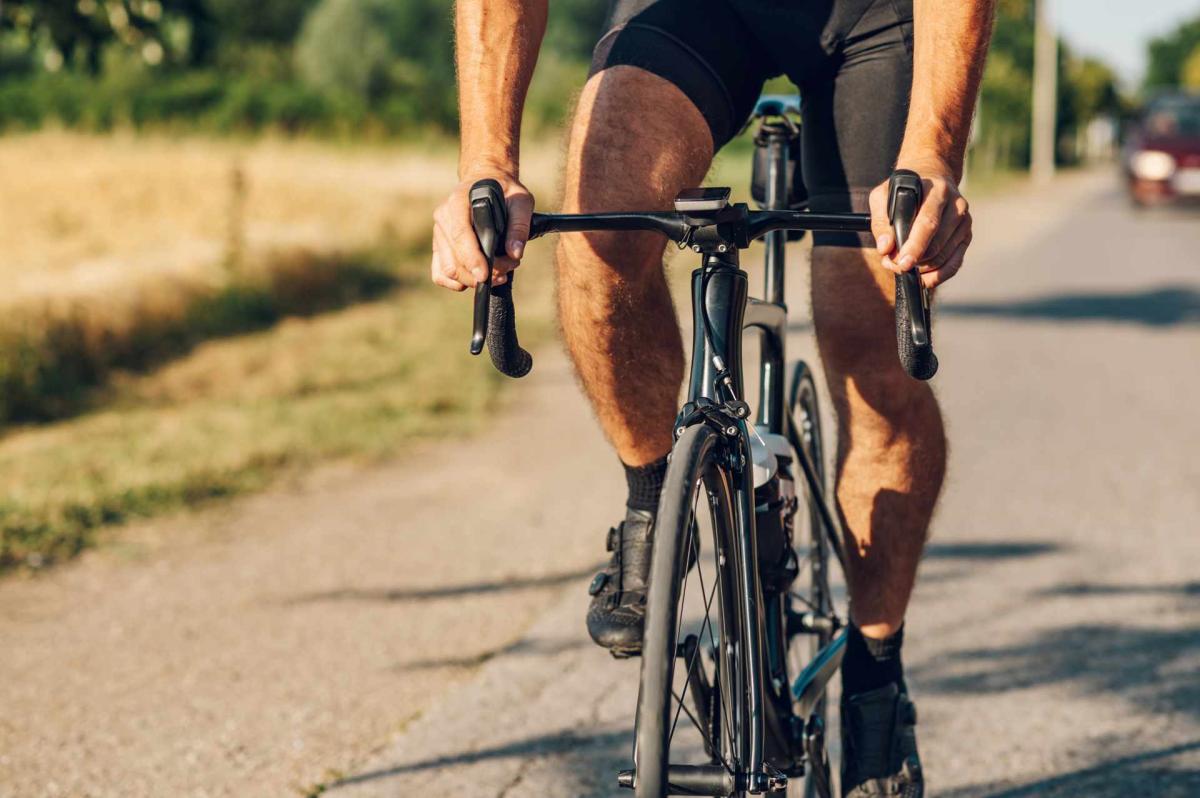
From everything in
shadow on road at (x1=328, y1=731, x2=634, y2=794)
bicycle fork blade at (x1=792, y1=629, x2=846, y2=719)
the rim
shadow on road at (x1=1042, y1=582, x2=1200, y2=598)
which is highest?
the rim

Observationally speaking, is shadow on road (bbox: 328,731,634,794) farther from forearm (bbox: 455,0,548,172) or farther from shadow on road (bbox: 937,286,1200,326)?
shadow on road (bbox: 937,286,1200,326)

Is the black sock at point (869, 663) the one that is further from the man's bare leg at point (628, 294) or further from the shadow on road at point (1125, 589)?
the shadow on road at point (1125, 589)

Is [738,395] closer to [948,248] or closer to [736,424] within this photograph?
[736,424]

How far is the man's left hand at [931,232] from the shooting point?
161 centimetres

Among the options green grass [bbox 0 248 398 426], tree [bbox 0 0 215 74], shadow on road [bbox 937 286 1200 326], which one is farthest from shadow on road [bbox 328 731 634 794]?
shadow on road [bbox 937 286 1200 326]

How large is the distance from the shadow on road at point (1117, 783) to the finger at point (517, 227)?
149 centimetres

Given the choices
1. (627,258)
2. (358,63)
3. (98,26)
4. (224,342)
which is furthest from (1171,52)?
(627,258)

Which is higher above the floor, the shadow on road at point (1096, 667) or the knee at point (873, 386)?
the knee at point (873, 386)

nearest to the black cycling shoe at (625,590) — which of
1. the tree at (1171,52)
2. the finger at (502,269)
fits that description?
the finger at (502,269)

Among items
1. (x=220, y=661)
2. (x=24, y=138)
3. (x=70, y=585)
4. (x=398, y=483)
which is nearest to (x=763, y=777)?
(x=220, y=661)

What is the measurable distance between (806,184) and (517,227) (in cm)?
79

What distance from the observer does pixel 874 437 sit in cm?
228

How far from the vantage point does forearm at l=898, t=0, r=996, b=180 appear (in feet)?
6.02

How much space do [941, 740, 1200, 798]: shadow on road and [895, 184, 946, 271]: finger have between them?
53.8 inches
